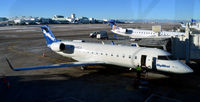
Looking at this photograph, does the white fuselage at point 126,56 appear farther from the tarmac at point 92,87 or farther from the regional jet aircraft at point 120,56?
the tarmac at point 92,87

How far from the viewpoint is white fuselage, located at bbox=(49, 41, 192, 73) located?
14.0 m

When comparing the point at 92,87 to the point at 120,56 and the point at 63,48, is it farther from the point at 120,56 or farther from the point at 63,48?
the point at 63,48

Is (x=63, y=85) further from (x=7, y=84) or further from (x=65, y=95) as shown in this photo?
(x=7, y=84)

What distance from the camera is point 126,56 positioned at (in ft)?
52.4

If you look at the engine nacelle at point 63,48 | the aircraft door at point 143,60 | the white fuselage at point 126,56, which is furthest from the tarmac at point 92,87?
the engine nacelle at point 63,48

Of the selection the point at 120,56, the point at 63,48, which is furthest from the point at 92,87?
the point at 63,48

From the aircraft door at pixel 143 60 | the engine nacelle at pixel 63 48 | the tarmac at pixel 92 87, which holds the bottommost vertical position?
the tarmac at pixel 92 87

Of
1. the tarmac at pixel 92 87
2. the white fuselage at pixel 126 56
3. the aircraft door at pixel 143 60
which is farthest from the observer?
the aircraft door at pixel 143 60

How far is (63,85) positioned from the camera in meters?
14.5

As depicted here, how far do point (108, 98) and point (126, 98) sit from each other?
1.26m

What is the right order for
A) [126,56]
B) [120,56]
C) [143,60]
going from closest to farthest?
[143,60]
[126,56]
[120,56]

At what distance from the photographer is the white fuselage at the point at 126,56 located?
1402 centimetres

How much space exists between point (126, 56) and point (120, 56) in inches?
24.9

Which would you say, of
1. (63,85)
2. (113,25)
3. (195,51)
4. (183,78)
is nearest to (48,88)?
(63,85)
